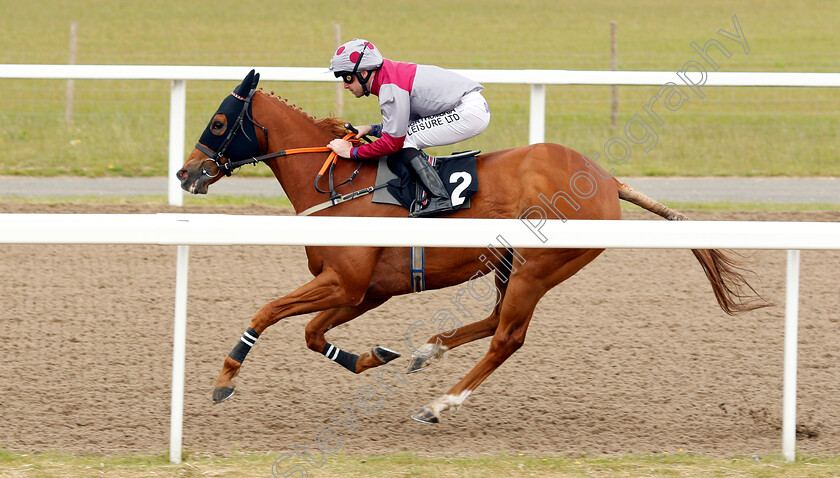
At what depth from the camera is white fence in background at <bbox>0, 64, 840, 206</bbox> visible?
746 cm

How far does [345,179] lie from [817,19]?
944 inches

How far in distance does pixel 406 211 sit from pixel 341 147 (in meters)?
0.45

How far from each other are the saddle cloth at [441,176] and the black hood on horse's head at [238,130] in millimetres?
657

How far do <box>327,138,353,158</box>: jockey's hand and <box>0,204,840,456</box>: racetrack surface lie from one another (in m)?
1.15

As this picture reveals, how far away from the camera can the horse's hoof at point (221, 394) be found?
13.9ft

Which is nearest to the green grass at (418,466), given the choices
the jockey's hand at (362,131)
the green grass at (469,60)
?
the jockey's hand at (362,131)

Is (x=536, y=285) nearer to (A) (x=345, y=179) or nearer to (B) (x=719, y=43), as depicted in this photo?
(A) (x=345, y=179)

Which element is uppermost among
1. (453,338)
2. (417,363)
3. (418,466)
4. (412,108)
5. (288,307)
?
(412,108)

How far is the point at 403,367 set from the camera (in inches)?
203

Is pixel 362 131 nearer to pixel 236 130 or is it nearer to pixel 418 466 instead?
pixel 236 130

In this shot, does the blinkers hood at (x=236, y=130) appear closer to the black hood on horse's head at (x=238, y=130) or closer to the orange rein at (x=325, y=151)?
the black hood on horse's head at (x=238, y=130)

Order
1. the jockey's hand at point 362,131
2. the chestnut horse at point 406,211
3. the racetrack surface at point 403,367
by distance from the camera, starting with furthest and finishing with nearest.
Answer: the jockey's hand at point 362,131 < the chestnut horse at point 406,211 < the racetrack surface at point 403,367

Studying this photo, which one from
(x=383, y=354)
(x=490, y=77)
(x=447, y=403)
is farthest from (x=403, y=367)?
(x=490, y=77)

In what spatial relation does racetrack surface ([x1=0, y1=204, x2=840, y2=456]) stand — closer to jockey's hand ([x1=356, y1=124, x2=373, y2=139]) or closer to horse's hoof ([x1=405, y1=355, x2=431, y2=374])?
horse's hoof ([x1=405, y1=355, x2=431, y2=374])
